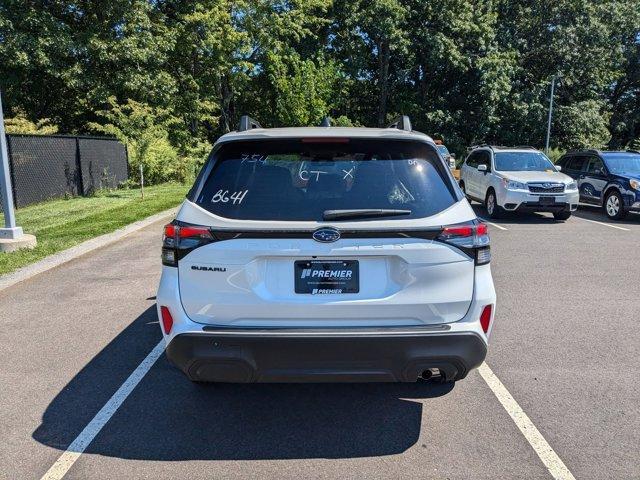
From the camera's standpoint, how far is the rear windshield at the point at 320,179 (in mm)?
3062

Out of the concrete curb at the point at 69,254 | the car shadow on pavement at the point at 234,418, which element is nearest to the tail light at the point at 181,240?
the car shadow on pavement at the point at 234,418

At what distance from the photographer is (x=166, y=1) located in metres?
29.9

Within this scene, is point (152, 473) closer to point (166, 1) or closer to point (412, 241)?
point (412, 241)

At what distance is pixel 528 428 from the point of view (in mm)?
3361

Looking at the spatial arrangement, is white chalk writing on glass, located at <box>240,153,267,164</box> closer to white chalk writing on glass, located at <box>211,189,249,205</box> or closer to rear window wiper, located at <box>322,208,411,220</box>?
white chalk writing on glass, located at <box>211,189,249,205</box>

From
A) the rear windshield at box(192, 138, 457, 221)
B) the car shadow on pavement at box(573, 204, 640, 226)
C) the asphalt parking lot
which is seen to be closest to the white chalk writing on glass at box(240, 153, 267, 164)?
the rear windshield at box(192, 138, 457, 221)

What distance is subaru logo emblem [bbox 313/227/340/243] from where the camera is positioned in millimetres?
2925

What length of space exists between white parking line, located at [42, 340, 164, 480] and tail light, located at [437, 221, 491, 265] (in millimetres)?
2397

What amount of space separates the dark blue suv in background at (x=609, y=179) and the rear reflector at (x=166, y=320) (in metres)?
12.7

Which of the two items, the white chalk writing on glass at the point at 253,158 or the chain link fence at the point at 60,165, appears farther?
the chain link fence at the point at 60,165

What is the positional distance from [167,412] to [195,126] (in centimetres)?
3023

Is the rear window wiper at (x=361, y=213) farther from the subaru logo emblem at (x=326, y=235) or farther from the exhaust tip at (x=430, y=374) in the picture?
the exhaust tip at (x=430, y=374)

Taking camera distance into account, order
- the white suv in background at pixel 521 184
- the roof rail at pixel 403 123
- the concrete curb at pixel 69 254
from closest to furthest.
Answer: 1. the roof rail at pixel 403 123
2. the concrete curb at pixel 69 254
3. the white suv in background at pixel 521 184

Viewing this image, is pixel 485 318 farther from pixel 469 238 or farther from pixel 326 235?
pixel 326 235
